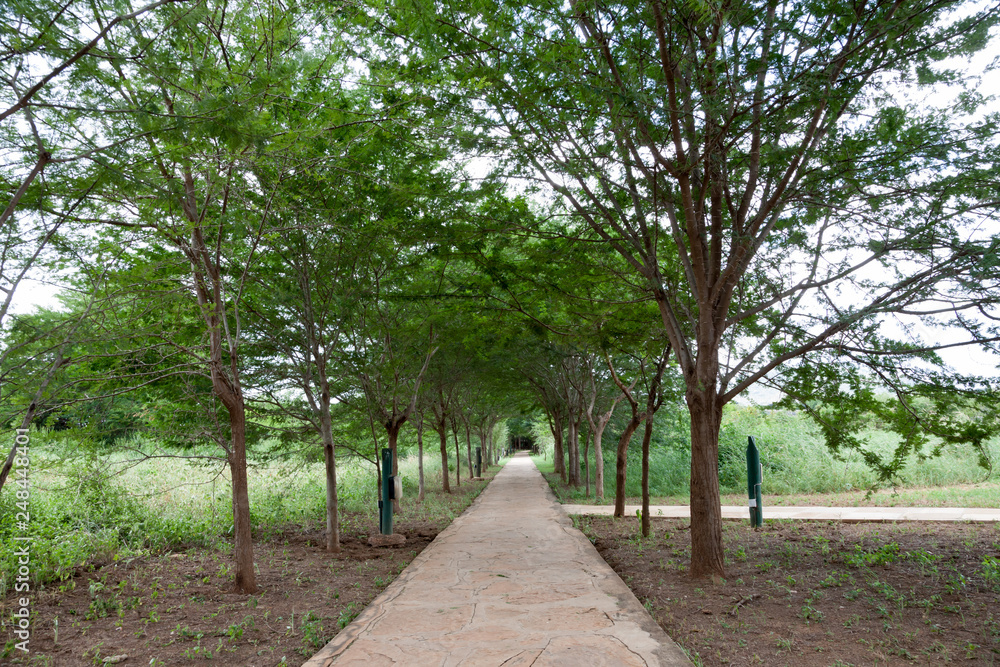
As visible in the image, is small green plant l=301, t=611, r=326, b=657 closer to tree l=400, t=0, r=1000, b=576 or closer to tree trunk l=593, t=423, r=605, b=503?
tree l=400, t=0, r=1000, b=576

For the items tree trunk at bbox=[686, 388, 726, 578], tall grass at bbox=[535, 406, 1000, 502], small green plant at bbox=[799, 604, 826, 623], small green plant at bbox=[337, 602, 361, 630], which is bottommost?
tall grass at bbox=[535, 406, 1000, 502]

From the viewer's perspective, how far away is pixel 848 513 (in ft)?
39.6

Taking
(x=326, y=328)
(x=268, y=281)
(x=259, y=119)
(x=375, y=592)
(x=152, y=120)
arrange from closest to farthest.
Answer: (x=152, y=120) < (x=259, y=119) < (x=375, y=592) < (x=268, y=281) < (x=326, y=328)

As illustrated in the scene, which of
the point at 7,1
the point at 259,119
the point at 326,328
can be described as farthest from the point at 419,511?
the point at 7,1

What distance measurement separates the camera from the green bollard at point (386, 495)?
991 centimetres

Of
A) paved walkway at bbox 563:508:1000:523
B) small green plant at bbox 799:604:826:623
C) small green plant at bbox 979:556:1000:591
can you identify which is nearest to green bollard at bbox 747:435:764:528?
paved walkway at bbox 563:508:1000:523

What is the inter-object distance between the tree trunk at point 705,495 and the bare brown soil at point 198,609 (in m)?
3.73

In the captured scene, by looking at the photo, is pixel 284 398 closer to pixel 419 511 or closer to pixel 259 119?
pixel 419 511

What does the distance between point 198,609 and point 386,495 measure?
438 cm

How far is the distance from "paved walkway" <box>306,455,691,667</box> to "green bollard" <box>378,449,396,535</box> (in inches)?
50.4

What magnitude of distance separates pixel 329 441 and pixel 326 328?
7.46 ft

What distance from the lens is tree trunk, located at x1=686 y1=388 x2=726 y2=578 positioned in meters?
6.53

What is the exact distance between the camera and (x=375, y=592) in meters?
6.56

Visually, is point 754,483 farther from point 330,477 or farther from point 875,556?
point 330,477
